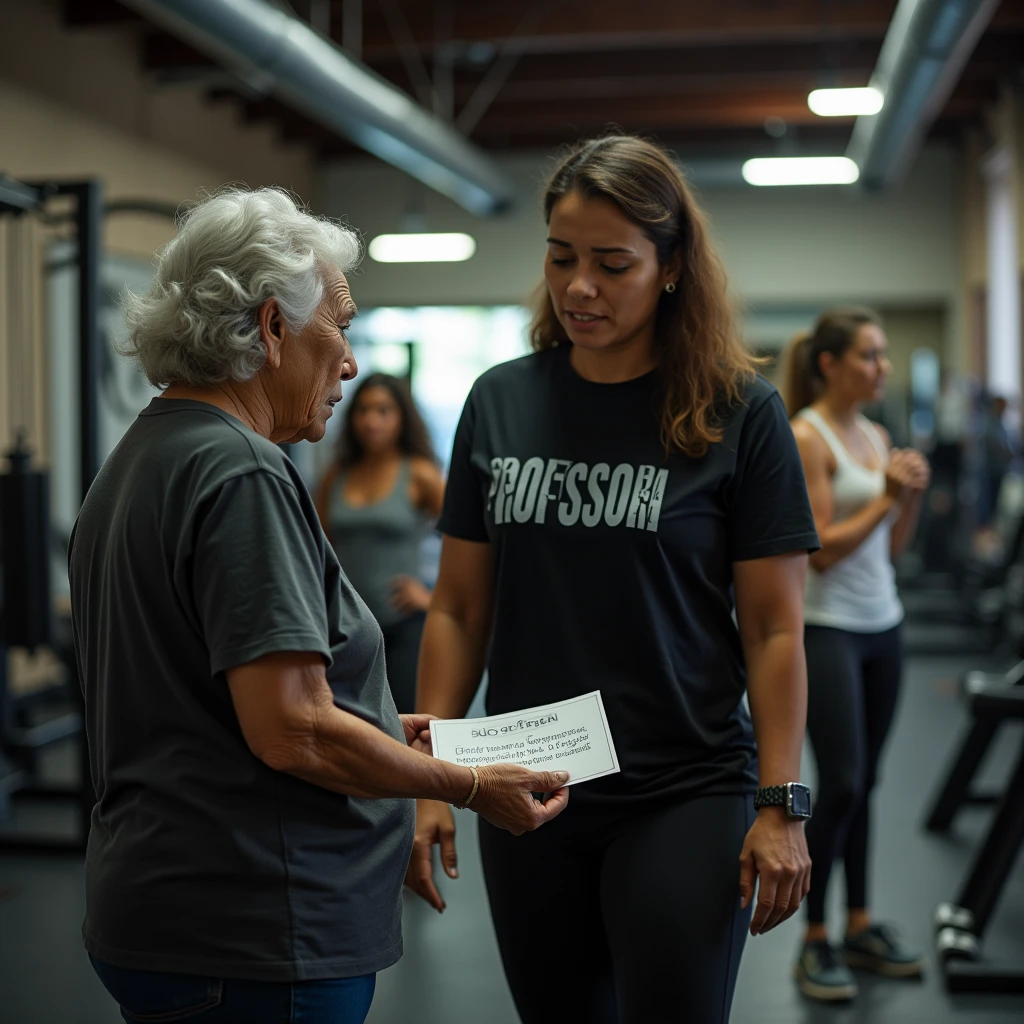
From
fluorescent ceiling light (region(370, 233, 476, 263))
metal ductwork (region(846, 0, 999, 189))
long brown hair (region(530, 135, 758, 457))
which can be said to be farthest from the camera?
fluorescent ceiling light (region(370, 233, 476, 263))

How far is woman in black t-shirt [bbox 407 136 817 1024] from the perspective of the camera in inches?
61.1

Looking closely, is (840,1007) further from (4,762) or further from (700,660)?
(4,762)

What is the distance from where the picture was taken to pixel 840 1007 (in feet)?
9.64

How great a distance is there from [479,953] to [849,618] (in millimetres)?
1322

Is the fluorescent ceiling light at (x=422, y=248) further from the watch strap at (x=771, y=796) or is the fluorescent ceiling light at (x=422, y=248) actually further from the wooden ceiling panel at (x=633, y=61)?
the watch strap at (x=771, y=796)

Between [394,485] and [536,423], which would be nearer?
[536,423]

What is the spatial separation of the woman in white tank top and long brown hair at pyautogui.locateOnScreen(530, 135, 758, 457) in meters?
1.28

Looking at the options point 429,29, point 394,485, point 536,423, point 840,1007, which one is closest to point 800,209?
point 429,29

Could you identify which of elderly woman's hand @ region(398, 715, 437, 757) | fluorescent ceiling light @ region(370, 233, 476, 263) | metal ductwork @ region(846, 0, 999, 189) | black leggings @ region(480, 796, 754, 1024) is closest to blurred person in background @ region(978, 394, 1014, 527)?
metal ductwork @ region(846, 0, 999, 189)

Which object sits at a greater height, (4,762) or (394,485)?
(394,485)

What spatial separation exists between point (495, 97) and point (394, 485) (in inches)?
255

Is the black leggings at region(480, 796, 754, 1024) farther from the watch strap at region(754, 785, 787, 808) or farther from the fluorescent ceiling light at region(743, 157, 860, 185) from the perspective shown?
the fluorescent ceiling light at region(743, 157, 860, 185)

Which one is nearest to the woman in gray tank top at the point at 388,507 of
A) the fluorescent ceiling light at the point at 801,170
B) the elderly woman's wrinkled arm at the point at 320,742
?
the elderly woman's wrinkled arm at the point at 320,742

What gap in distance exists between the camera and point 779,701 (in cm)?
160
